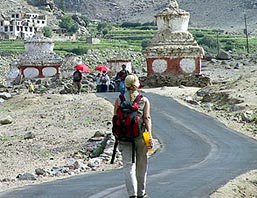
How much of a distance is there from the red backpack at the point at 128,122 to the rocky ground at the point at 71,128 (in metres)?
2.68

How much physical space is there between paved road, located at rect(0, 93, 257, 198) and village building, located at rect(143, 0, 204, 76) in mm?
15327

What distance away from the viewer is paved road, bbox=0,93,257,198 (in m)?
15.9

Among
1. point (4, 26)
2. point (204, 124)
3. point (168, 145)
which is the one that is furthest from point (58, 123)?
point (4, 26)

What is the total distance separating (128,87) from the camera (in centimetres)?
1352

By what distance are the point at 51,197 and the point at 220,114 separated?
15371 mm

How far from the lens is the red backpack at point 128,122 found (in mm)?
13219

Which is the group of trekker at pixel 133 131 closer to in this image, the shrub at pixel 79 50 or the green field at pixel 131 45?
the green field at pixel 131 45

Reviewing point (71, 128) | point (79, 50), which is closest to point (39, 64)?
point (71, 128)

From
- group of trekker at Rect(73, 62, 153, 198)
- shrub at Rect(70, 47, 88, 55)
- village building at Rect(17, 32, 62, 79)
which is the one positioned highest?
group of trekker at Rect(73, 62, 153, 198)

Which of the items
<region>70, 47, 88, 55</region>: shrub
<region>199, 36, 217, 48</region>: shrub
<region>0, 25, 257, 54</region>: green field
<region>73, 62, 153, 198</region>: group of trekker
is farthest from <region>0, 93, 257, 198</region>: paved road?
<region>199, 36, 217, 48</region>: shrub

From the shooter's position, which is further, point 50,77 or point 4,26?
point 4,26

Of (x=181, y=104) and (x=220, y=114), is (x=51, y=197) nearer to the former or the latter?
(x=220, y=114)

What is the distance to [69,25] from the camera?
184m

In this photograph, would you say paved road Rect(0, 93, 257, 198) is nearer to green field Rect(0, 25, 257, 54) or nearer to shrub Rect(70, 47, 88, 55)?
green field Rect(0, 25, 257, 54)
